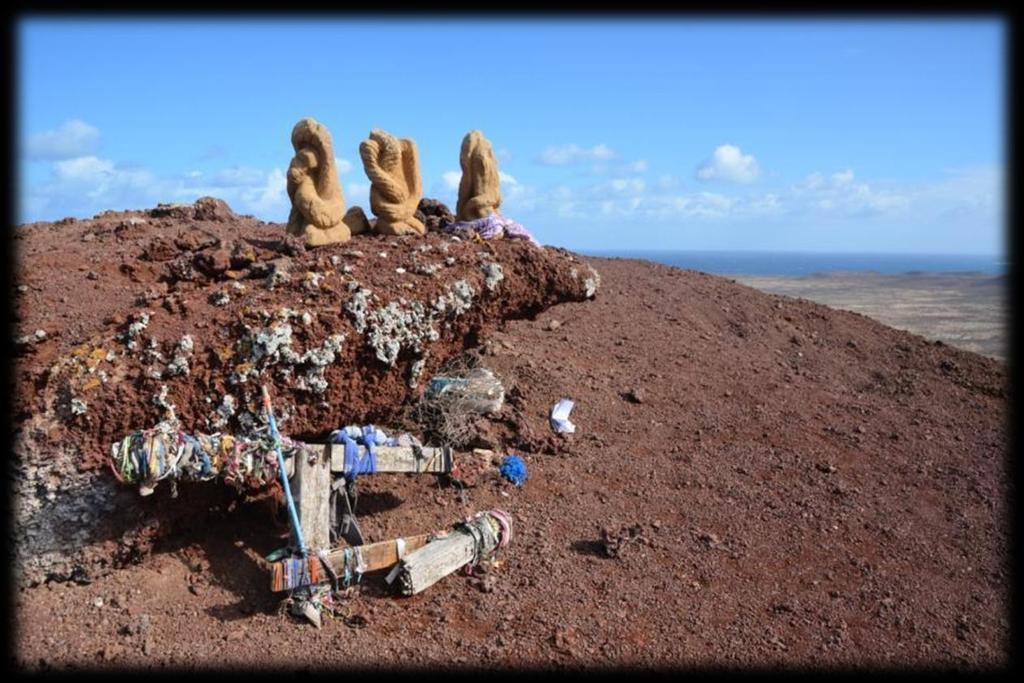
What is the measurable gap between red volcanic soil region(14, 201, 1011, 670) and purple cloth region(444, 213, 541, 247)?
43cm

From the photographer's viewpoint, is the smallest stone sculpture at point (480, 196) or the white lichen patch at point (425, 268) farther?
the smallest stone sculpture at point (480, 196)

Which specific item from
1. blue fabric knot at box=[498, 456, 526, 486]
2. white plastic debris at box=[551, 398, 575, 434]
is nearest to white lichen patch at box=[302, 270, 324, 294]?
blue fabric knot at box=[498, 456, 526, 486]

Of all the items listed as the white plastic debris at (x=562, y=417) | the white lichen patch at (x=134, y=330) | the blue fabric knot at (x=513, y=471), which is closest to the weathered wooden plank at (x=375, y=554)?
the blue fabric knot at (x=513, y=471)

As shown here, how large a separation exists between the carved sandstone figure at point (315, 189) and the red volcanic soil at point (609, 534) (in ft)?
1.74

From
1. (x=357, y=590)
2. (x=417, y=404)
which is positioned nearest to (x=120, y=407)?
(x=357, y=590)

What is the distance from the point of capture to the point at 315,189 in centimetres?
742

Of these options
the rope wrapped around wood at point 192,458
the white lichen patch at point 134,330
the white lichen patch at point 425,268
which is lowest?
the rope wrapped around wood at point 192,458

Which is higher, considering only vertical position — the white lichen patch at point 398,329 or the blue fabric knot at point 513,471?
the white lichen patch at point 398,329

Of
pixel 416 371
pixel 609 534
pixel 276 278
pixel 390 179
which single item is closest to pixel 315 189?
pixel 390 179

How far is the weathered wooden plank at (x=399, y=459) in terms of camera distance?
17.8 ft

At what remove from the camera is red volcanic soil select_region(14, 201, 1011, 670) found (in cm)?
505

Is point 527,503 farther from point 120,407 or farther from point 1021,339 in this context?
point 1021,339

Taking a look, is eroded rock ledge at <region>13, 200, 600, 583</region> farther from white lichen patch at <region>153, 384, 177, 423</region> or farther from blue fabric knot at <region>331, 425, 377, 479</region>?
blue fabric knot at <region>331, 425, 377, 479</region>

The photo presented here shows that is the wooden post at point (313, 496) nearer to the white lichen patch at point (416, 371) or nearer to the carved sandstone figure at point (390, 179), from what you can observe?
the white lichen patch at point (416, 371)
